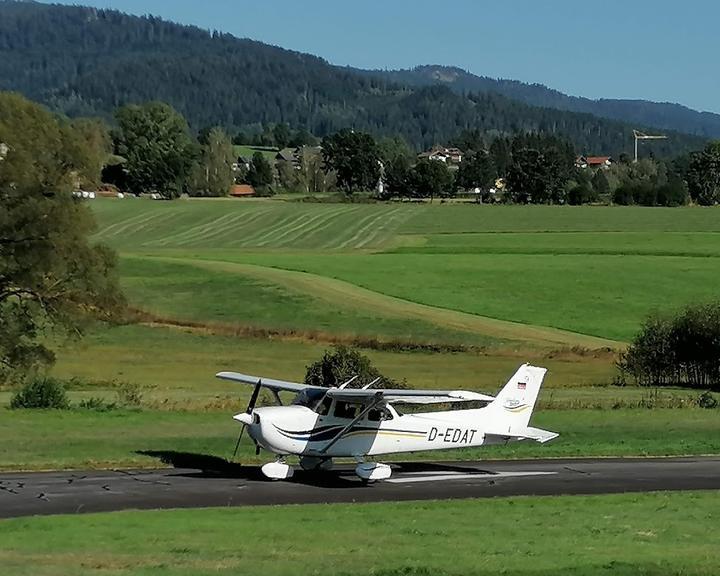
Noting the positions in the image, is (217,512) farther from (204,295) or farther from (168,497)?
(204,295)

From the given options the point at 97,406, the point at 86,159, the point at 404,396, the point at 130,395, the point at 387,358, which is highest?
the point at 86,159

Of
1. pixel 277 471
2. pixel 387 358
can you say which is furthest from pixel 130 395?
pixel 387 358

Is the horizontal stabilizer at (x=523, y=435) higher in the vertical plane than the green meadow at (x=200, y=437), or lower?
higher

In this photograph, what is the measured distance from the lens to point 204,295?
7388 cm

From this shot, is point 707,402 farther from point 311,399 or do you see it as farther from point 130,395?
point 311,399

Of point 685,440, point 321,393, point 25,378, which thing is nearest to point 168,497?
point 321,393

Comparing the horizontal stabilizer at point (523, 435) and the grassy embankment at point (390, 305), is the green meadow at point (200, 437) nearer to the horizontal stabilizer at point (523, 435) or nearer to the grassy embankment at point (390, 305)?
the grassy embankment at point (390, 305)

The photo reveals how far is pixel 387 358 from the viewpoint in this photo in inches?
2189

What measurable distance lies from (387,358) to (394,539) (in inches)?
1470

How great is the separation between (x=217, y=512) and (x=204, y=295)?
53160 mm

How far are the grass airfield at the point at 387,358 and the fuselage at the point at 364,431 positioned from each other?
281cm

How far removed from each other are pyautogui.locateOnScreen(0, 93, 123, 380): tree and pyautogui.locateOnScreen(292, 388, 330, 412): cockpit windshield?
2176cm

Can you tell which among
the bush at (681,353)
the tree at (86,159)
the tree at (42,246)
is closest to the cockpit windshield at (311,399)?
the tree at (42,246)

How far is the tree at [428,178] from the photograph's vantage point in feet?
616
